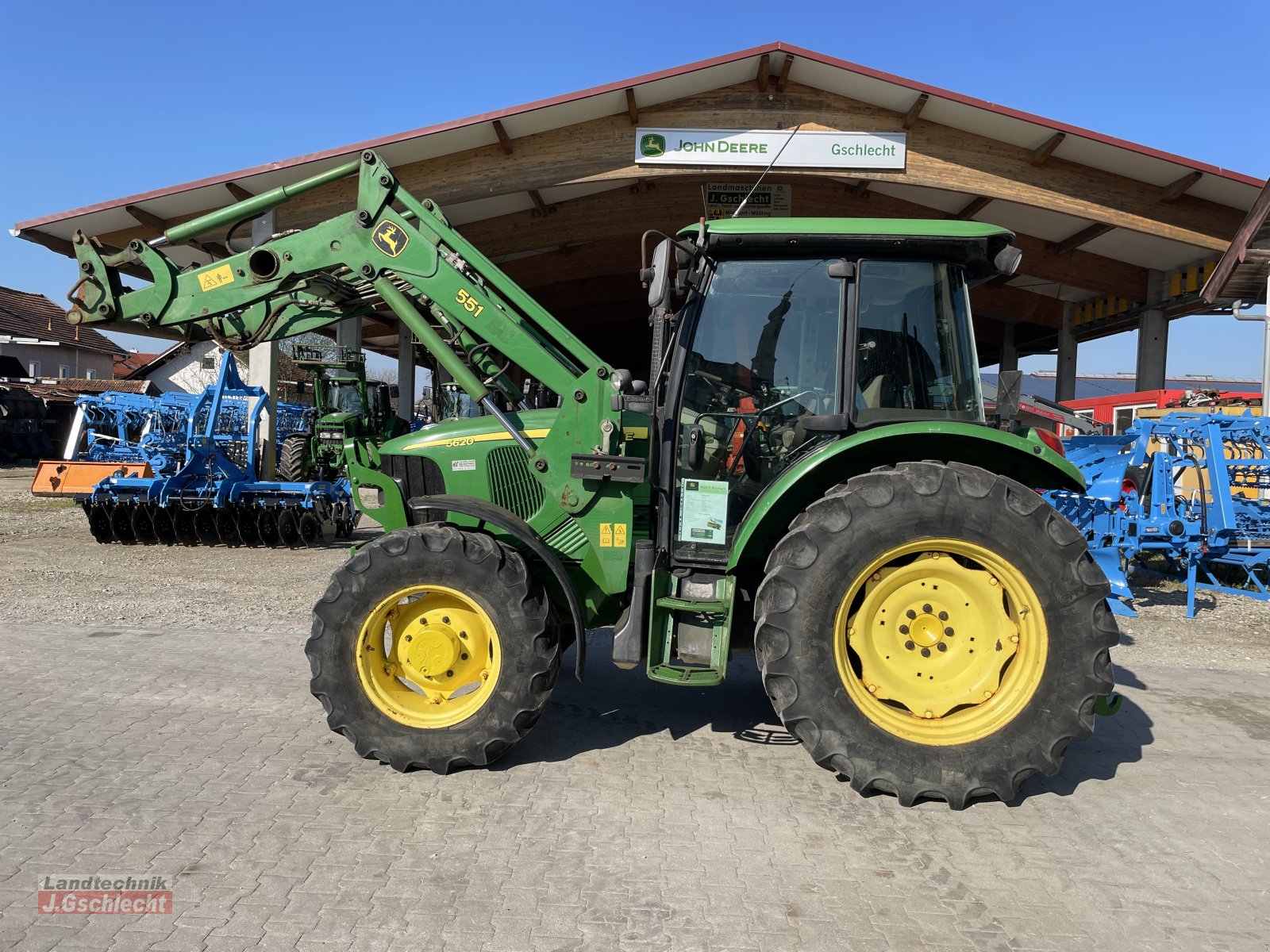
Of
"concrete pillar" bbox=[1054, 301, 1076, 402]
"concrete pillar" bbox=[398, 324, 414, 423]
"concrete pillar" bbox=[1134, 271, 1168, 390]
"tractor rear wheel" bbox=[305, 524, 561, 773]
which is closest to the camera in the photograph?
"tractor rear wheel" bbox=[305, 524, 561, 773]

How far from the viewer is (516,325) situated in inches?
155

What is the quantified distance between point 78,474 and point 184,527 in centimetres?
216

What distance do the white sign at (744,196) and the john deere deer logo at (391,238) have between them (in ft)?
20.8

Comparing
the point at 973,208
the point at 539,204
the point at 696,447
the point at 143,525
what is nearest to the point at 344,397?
the point at 143,525

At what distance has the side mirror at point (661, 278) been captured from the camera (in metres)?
3.43

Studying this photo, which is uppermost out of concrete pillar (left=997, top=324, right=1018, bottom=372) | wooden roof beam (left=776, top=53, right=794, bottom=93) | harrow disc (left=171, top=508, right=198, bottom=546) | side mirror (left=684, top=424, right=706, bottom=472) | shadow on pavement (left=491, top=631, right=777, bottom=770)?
wooden roof beam (left=776, top=53, right=794, bottom=93)

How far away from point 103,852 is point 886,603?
3.14 m

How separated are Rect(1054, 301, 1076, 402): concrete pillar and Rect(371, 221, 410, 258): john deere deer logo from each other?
585 inches

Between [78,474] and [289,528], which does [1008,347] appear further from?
[78,474]

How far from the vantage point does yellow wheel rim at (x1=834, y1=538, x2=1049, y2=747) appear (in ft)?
11.2

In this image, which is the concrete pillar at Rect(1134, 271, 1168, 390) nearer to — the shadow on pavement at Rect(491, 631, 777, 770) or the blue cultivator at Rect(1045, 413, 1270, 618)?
the blue cultivator at Rect(1045, 413, 1270, 618)

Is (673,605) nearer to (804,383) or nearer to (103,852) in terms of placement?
(804,383)

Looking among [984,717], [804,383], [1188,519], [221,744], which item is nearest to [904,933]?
[984,717]

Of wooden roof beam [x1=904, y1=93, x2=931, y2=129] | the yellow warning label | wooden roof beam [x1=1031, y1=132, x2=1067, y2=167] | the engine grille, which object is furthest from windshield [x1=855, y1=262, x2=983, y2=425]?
wooden roof beam [x1=1031, y1=132, x2=1067, y2=167]
